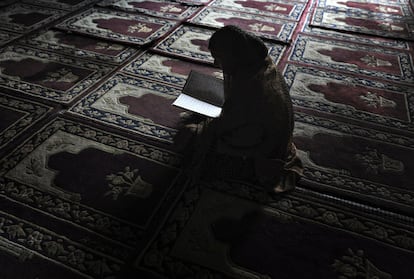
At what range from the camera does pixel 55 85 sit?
2014 millimetres

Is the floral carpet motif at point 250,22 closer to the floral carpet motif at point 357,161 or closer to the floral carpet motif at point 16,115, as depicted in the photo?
the floral carpet motif at point 357,161

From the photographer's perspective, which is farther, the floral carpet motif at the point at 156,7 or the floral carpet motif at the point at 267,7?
the floral carpet motif at the point at 267,7

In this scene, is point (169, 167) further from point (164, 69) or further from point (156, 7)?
point (156, 7)

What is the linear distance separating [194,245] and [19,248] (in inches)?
21.9

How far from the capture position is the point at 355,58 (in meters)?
2.51

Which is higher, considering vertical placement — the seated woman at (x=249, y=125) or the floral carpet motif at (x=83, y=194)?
the seated woman at (x=249, y=125)

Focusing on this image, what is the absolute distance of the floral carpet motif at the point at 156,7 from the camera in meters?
3.08

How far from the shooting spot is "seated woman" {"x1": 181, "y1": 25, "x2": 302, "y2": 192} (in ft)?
4.09

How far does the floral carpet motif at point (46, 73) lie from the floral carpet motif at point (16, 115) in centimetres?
9

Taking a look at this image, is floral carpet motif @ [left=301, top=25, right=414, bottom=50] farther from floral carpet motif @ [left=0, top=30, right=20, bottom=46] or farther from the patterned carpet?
floral carpet motif @ [left=0, top=30, right=20, bottom=46]

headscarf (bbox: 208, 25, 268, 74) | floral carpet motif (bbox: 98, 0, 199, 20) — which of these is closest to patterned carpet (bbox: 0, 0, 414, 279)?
floral carpet motif (bbox: 98, 0, 199, 20)

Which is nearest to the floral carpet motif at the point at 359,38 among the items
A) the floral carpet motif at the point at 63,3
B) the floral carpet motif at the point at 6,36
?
the floral carpet motif at the point at 63,3

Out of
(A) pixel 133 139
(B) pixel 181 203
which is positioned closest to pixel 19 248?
(B) pixel 181 203

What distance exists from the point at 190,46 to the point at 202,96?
994 millimetres
